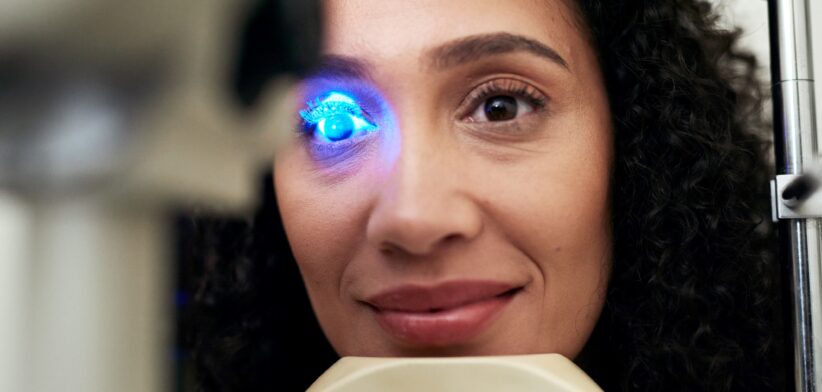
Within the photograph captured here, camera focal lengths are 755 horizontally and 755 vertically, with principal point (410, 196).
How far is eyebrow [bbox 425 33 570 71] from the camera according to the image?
537mm

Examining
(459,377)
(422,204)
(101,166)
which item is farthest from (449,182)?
(101,166)

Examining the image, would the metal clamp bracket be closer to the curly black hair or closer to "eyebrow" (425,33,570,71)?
the curly black hair

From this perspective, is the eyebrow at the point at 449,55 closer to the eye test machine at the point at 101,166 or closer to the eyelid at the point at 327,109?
the eyelid at the point at 327,109

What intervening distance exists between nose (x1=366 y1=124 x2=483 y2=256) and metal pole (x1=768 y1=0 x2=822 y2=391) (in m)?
0.26

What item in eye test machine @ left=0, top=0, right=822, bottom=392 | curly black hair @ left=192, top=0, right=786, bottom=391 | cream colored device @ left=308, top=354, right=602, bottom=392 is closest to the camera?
eye test machine @ left=0, top=0, right=822, bottom=392

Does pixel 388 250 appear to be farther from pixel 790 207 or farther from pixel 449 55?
pixel 790 207

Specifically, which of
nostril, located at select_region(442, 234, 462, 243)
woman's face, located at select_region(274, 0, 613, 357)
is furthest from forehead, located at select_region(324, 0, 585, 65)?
nostril, located at select_region(442, 234, 462, 243)

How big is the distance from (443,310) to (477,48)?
0.19m

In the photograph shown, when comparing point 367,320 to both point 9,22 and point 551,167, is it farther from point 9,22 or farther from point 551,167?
point 9,22

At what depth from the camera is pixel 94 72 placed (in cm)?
35

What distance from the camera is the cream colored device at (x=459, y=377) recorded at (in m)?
0.50

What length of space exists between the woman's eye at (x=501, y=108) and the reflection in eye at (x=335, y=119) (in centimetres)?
8

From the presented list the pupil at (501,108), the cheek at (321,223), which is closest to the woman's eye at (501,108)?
the pupil at (501,108)

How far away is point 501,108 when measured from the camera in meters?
0.59
